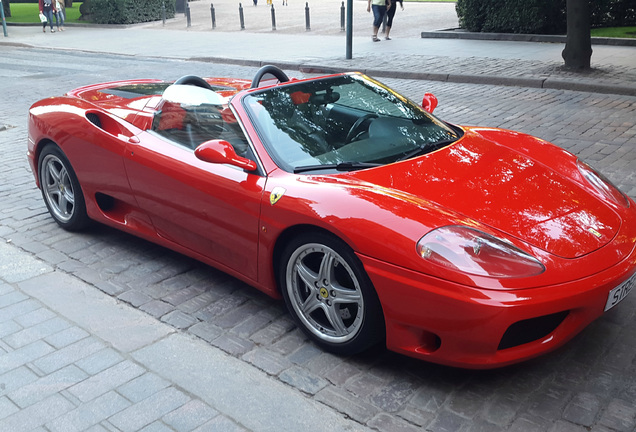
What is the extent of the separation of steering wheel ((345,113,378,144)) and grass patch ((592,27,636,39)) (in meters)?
13.7

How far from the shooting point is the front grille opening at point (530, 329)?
2762mm

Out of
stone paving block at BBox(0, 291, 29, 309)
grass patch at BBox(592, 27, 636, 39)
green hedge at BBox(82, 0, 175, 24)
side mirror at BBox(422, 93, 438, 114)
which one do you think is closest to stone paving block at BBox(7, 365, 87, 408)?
stone paving block at BBox(0, 291, 29, 309)

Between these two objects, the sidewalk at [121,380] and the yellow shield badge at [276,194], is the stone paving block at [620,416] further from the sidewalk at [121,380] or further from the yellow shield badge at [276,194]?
the yellow shield badge at [276,194]

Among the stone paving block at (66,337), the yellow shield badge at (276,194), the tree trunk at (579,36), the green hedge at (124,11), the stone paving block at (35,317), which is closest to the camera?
the yellow shield badge at (276,194)

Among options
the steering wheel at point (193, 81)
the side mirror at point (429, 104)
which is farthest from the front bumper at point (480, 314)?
the steering wheel at point (193, 81)

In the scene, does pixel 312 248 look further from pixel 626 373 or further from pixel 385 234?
pixel 626 373

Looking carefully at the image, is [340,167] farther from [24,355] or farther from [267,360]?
[24,355]

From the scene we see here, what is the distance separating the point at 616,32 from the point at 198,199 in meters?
15.4

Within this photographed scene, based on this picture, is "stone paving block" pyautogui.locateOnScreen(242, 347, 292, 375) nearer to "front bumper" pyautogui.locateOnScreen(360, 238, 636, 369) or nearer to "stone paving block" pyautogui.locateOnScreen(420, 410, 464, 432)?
"front bumper" pyautogui.locateOnScreen(360, 238, 636, 369)

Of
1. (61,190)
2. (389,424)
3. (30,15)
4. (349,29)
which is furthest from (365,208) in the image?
(30,15)

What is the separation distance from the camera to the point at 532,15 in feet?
53.6

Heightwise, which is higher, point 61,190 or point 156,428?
point 61,190

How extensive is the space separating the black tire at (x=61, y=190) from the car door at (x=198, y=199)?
817mm

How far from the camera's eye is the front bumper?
268 cm
